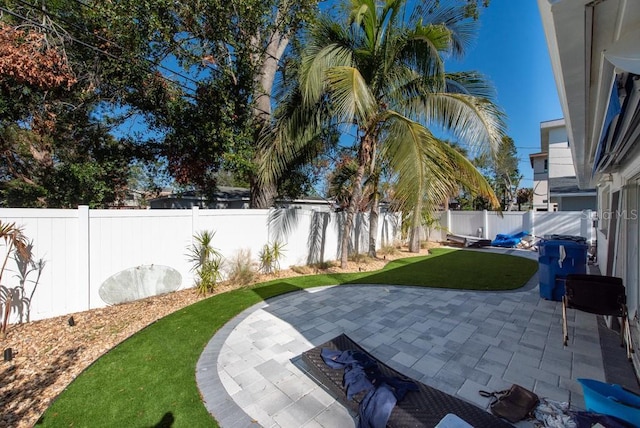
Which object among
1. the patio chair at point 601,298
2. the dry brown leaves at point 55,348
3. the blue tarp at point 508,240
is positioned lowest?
the dry brown leaves at point 55,348

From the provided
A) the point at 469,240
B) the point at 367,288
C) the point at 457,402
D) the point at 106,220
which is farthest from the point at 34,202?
the point at 469,240

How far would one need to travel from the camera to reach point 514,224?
1495 centimetres

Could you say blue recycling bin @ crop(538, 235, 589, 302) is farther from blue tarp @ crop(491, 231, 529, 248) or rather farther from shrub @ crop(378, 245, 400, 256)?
blue tarp @ crop(491, 231, 529, 248)

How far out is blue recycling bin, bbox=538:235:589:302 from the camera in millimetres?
5273

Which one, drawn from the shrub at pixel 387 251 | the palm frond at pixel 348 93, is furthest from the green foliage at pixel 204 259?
the shrub at pixel 387 251

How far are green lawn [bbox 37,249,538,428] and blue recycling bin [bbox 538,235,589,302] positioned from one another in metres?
1.10

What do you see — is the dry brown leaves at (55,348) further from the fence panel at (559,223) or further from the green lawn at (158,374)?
the fence panel at (559,223)

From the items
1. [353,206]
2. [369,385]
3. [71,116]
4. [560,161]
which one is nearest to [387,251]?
[353,206]

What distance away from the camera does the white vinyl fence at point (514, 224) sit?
12.8 meters

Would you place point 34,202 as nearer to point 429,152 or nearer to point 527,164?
point 429,152

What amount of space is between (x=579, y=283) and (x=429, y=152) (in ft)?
10.2

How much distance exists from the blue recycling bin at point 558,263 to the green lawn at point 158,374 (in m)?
1.10

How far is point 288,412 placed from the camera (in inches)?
104

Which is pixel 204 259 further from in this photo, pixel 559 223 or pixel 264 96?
pixel 559 223
